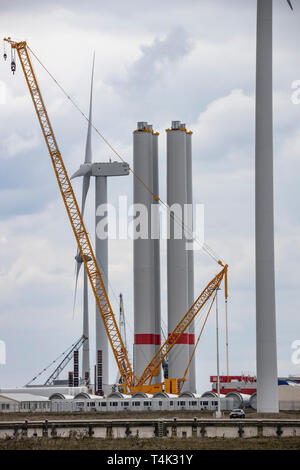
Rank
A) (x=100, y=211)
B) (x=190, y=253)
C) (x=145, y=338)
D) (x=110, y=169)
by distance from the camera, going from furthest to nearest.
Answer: (x=110, y=169) → (x=100, y=211) → (x=190, y=253) → (x=145, y=338)

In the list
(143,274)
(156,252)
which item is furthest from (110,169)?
(143,274)

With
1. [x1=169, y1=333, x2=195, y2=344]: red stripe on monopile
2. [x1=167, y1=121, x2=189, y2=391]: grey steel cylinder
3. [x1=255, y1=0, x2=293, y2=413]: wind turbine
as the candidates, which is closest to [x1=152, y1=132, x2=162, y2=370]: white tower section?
[x1=167, y1=121, x2=189, y2=391]: grey steel cylinder

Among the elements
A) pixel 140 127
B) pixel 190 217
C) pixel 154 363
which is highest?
pixel 140 127

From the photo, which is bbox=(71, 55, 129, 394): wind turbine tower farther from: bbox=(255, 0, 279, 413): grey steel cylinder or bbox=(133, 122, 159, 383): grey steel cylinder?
bbox=(255, 0, 279, 413): grey steel cylinder

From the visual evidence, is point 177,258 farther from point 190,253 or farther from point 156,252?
point 190,253

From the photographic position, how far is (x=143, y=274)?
166125 millimetres

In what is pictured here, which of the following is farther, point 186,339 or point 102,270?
point 102,270

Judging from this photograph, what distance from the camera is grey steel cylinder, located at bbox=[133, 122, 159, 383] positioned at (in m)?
166

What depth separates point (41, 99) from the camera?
171250mm

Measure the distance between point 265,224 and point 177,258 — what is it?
57.1 meters

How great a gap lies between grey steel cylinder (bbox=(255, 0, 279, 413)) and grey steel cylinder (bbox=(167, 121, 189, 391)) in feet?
181
